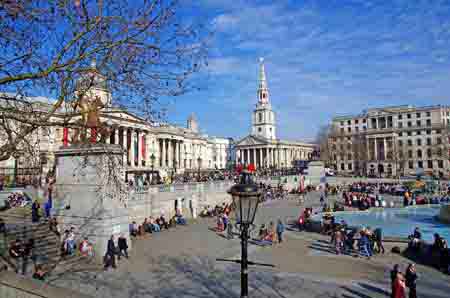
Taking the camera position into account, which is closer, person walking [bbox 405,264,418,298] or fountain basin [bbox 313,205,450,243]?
person walking [bbox 405,264,418,298]

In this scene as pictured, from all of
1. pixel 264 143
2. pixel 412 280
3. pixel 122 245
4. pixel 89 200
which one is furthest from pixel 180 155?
pixel 412 280

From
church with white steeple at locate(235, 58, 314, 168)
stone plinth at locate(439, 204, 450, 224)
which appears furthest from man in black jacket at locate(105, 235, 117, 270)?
church with white steeple at locate(235, 58, 314, 168)

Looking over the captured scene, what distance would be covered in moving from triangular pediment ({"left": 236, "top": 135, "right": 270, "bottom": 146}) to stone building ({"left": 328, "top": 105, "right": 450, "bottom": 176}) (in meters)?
23.5

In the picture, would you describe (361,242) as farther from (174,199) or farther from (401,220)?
(174,199)

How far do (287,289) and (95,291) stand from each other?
6709 mm

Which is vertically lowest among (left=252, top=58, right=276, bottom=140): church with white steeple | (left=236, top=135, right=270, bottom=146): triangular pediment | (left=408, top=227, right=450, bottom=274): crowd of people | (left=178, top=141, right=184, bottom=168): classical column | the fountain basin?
the fountain basin

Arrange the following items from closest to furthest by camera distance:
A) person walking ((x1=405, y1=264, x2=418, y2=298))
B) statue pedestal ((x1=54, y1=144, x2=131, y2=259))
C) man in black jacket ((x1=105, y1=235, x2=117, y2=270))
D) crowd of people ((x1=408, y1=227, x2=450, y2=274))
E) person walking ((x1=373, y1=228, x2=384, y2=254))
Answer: person walking ((x1=405, y1=264, x2=418, y2=298)), crowd of people ((x1=408, y1=227, x2=450, y2=274)), man in black jacket ((x1=105, y1=235, x2=117, y2=270)), statue pedestal ((x1=54, y1=144, x2=131, y2=259)), person walking ((x1=373, y1=228, x2=384, y2=254))

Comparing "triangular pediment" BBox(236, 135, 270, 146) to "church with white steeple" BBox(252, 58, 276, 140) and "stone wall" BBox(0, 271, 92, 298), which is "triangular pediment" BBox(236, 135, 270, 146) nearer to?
"church with white steeple" BBox(252, 58, 276, 140)

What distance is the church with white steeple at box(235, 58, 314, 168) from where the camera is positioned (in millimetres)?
122125

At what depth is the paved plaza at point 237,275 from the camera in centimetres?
1186

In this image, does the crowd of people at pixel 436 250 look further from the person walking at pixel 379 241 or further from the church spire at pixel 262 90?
the church spire at pixel 262 90

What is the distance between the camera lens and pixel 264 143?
4747 inches

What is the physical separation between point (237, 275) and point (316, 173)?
4973 centimetres

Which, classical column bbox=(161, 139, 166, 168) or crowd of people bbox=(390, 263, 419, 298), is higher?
classical column bbox=(161, 139, 166, 168)
